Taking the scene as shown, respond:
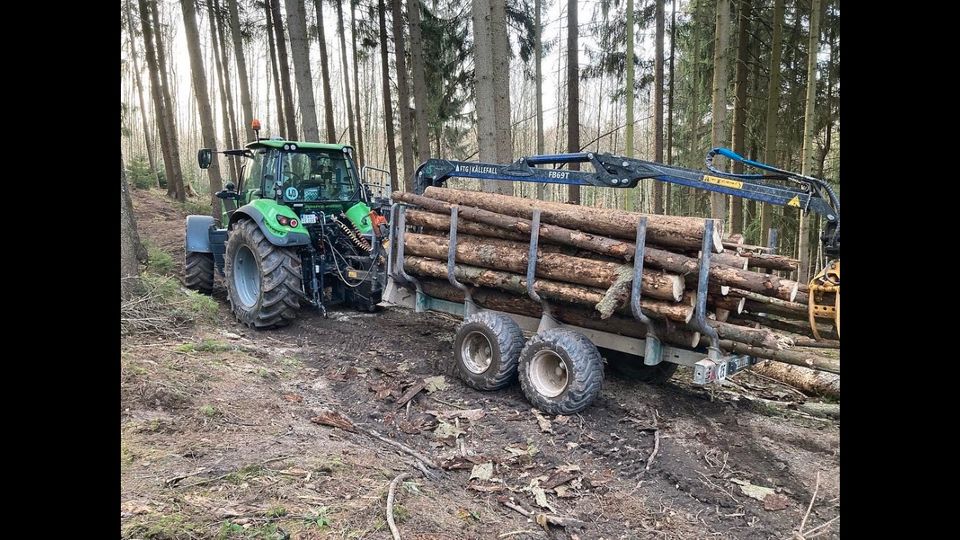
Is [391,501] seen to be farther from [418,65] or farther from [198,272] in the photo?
[418,65]

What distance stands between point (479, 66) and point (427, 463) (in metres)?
6.35

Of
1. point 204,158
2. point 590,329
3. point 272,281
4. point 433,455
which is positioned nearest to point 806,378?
point 590,329

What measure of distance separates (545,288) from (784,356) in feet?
7.06

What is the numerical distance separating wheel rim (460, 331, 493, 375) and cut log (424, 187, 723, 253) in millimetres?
1380

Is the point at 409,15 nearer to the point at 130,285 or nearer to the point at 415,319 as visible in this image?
the point at 415,319

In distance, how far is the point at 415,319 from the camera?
338 inches

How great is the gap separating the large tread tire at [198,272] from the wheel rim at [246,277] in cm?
138

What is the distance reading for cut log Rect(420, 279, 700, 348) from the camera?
514 cm

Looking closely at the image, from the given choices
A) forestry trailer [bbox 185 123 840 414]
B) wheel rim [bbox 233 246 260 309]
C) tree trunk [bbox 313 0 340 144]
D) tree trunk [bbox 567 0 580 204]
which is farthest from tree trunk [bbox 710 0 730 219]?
tree trunk [bbox 313 0 340 144]

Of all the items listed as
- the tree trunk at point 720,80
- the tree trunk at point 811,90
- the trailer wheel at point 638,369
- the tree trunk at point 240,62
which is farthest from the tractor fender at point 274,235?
the tree trunk at point 240,62

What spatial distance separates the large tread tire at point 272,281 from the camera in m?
7.59

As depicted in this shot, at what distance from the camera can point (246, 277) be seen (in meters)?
8.49

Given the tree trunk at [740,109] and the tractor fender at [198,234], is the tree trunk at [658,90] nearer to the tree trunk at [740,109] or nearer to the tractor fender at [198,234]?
the tree trunk at [740,109]
